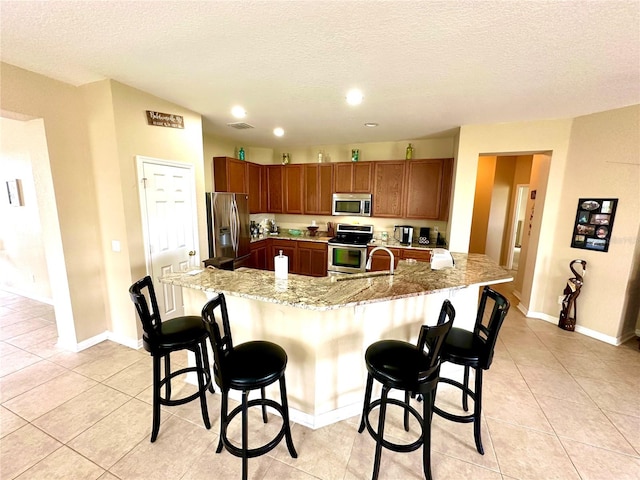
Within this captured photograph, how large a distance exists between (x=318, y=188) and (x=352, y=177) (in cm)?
71

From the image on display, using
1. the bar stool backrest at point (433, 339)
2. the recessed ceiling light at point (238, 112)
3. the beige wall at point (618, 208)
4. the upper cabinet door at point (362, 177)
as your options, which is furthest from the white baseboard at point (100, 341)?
the beige wall at point (618, 208)

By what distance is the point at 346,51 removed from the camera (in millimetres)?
2004

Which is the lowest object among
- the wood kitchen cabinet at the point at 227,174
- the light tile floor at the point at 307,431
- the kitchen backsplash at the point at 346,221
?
the light tile floor at the point at 307,431

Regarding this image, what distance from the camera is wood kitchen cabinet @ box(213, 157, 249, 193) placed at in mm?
4551

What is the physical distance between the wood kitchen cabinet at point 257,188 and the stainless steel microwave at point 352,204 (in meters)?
1.49

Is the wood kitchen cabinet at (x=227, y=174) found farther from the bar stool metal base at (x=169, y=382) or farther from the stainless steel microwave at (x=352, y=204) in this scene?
the bar stool metal base at (x=169, y=382)

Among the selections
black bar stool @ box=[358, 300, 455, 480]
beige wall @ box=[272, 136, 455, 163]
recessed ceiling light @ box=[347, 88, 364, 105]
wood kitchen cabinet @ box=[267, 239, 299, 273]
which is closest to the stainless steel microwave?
beige wall @ box=[272, 136, 455, 163]

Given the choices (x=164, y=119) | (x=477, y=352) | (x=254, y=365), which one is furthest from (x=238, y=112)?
(x=477, y=352)

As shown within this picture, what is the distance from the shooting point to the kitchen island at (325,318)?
189 cm

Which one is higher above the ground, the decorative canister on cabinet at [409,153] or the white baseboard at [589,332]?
the decorative canister on cabinet at [409,153]

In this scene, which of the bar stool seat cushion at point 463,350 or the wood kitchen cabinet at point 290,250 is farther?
the wood kitchen cabinet at point 290,250

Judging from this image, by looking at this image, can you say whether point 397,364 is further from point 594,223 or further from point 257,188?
point 257,188

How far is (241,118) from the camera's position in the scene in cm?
366

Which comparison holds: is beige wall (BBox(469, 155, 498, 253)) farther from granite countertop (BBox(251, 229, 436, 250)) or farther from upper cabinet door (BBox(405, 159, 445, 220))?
granite countertop (BBox(251, 229, 436, 250))
